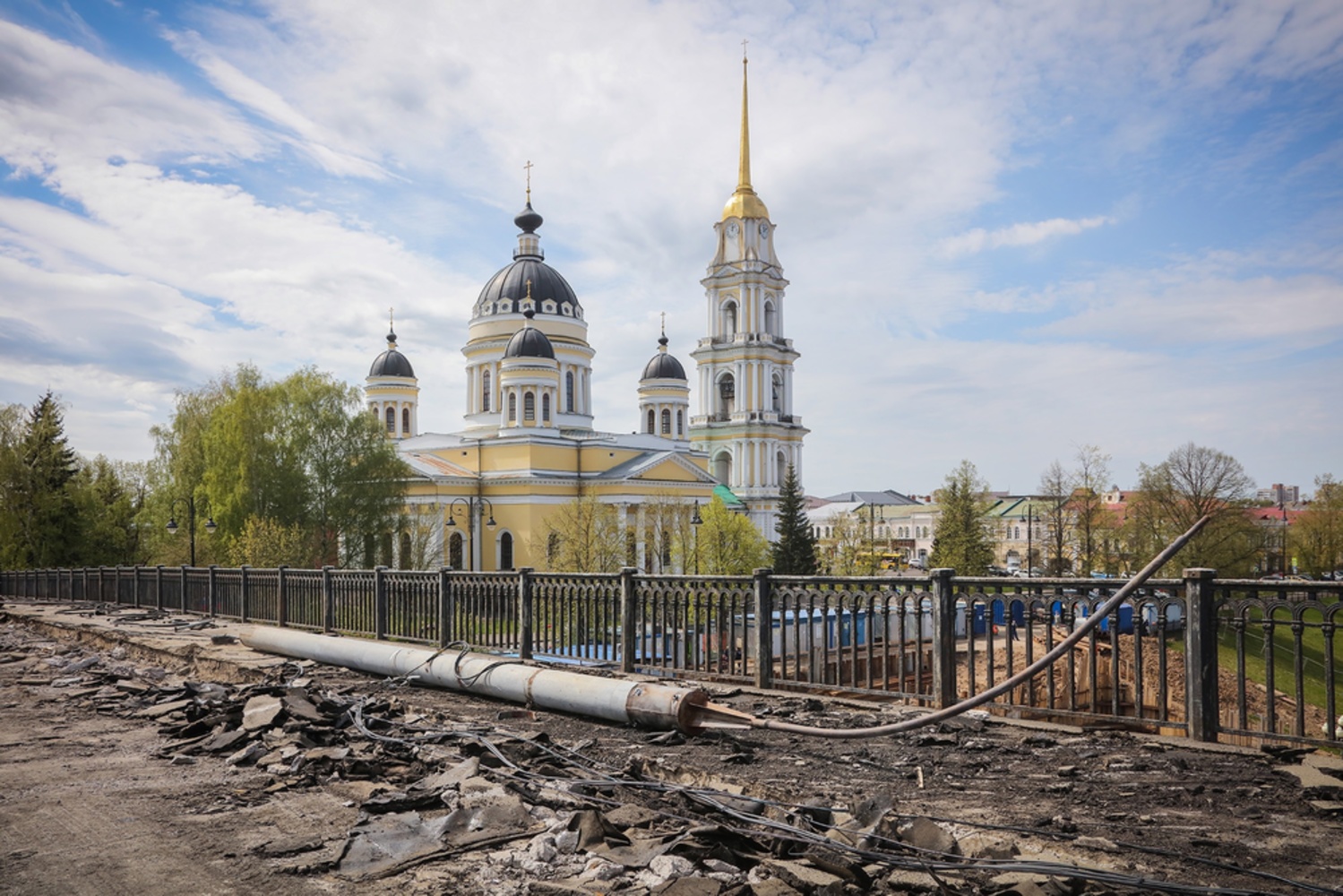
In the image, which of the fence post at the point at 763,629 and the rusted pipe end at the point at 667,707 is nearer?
the rusted pipe end at the point at 667,707

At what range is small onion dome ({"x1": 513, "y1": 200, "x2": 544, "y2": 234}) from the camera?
65.0 metres

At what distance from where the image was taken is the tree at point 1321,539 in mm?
55469

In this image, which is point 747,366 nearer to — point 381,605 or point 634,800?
point 381,605

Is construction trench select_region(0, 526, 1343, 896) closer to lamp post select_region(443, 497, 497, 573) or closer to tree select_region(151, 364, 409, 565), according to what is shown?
tree select_region(151, 364, 409, 565)

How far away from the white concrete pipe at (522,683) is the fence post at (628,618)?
1.18 m

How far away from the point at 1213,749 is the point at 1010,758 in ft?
4.22

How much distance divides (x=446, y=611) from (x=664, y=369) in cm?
5633

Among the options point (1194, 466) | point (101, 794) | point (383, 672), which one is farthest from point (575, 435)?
point (101, 794)

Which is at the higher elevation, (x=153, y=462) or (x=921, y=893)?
(x=153, y=462)

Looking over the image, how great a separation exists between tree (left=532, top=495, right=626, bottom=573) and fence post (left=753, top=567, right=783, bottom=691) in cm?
2725

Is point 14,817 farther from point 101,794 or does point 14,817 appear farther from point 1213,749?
point 1213,749

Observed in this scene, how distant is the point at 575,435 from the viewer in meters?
57.9

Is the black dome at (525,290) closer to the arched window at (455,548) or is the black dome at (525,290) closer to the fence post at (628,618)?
the arched window at (455,548)

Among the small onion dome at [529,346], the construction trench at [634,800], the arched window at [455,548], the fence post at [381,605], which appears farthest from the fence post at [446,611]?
the small onion dome at [529,346]
